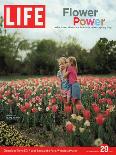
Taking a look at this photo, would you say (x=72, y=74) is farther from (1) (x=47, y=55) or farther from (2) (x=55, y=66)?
(1) (x=47, y=55)

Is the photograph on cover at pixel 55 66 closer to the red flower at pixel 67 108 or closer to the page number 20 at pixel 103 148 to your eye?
the red flower at pixel 67 108

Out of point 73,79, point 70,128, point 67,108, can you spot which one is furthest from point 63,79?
point 70,128

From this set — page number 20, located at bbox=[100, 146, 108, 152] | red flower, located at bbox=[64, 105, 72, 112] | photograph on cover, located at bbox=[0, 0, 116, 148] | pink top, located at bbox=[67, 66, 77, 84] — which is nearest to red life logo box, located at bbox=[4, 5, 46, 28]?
photograph on cover, located at bbox=[0, 0, 116, 148]

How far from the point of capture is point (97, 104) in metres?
6.51

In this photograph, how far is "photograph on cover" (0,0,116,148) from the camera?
6.48m

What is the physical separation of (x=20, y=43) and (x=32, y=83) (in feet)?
1.56

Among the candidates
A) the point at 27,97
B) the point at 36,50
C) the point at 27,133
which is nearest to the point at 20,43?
the point at 36,50

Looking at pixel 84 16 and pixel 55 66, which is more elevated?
pixel 84 16

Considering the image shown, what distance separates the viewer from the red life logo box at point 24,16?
6.52 m

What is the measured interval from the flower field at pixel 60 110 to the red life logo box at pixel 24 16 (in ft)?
2.08

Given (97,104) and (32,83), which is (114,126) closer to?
(97,104)

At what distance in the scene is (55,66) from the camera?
6.60 meters

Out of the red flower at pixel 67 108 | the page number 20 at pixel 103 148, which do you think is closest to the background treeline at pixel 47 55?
the red flower at pixel 67 108

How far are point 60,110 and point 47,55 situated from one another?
0.64 m
